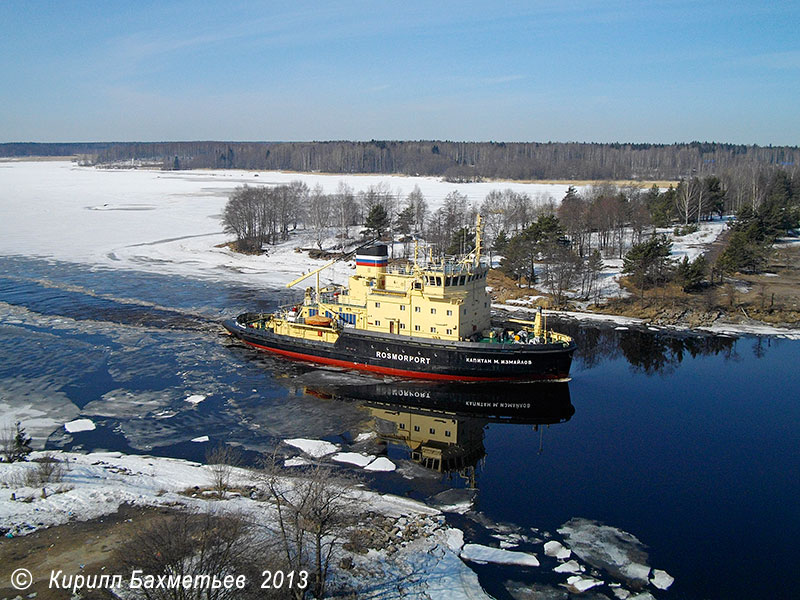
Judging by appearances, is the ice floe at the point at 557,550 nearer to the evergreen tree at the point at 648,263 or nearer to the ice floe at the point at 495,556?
the ice floe at the point at 495,556

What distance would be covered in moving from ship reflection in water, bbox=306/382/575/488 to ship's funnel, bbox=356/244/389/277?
249 inches

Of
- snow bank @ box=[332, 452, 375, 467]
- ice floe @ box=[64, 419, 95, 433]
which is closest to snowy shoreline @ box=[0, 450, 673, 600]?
snow bank @ box=[332, 452, 375, 467]

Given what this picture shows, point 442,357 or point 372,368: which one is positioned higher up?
point 442,357

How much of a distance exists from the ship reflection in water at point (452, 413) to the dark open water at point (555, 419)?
0.44 ft

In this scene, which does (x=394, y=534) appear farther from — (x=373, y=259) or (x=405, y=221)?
(x=405, y=221)

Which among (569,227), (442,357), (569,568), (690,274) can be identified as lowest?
(569,568)

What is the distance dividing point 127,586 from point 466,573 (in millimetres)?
8053

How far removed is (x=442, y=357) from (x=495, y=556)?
1448 cm

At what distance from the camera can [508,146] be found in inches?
7820

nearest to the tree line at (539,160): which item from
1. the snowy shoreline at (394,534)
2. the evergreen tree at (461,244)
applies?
the evergreen tree at (461,244)

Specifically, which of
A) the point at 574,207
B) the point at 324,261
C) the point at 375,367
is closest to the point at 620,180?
the point at 574,207

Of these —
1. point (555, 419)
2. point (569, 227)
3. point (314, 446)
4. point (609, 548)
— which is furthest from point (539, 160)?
point (609, 548)

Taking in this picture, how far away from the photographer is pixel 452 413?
27625 mm

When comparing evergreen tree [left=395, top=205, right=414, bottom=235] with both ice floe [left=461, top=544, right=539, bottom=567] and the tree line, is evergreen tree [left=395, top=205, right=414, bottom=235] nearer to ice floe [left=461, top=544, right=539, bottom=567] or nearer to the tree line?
ice floe [left=461, top=544, right=539, bottom=567]
